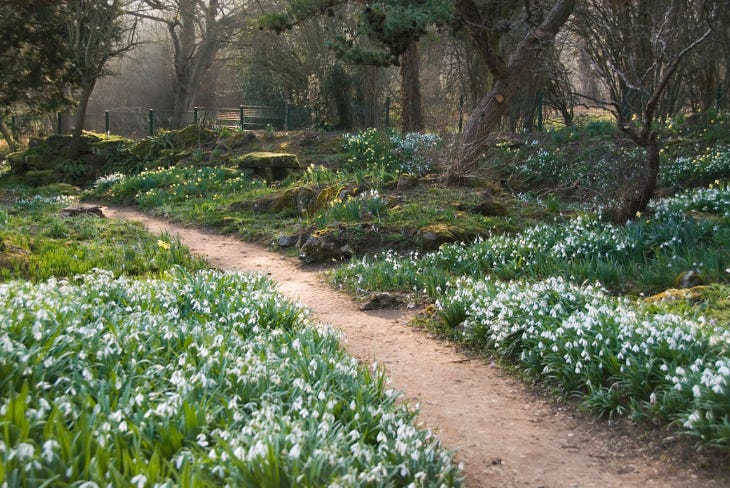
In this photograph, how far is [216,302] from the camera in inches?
215

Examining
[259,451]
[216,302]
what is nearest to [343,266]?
[216,302]

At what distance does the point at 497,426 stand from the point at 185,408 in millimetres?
2063

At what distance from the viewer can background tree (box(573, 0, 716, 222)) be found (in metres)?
8.22

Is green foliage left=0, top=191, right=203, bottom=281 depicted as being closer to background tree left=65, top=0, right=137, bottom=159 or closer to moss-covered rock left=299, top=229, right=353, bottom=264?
moss-covered rock left=299, top=229, right=353, bottom=264

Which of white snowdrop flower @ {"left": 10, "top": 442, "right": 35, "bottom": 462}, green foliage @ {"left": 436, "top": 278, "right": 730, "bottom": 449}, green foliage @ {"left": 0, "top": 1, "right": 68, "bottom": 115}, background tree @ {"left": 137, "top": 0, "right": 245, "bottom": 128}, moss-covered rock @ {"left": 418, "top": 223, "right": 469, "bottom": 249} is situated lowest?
green foliage @ {"left": 436, "top": 278, "right": 730, "bottom": 449}

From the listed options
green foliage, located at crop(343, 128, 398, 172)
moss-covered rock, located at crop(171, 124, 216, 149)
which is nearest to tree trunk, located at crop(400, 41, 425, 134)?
green foliage, located at crop(343, 128, 398, 172)

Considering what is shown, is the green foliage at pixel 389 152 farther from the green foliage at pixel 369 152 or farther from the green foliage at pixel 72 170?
the green foliage at pixel 72 170

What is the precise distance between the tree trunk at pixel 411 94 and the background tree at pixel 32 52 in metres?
10.2

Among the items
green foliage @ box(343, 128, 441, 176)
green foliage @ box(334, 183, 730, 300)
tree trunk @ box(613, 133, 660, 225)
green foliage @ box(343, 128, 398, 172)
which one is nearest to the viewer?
green foliage @ box(334, 183, 730, 300)

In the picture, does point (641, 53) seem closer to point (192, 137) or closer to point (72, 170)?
point (192, 137)

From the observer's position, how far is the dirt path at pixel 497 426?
3.63 meters

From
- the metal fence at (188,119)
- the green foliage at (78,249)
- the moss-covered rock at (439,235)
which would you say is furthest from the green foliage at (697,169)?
the metal fence at (188,119)

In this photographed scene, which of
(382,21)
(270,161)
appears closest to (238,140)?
(270,161)

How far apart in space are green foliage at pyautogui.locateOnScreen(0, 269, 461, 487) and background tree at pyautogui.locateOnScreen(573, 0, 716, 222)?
17.6 ft
